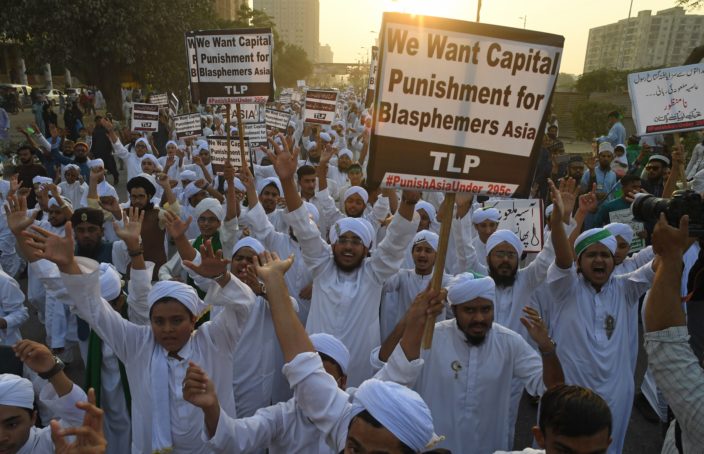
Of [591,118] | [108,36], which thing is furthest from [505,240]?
[591,118]

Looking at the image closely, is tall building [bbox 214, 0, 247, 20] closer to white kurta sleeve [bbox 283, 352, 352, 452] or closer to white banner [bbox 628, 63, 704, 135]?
white banner [bbox 628, 63, 704, 135]

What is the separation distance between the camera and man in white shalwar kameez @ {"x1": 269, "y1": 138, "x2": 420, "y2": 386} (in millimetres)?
3469

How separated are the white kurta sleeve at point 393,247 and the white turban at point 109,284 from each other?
5.39 ft

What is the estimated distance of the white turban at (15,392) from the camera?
2367mm

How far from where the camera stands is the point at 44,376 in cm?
251

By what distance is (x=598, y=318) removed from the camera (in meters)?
3.40

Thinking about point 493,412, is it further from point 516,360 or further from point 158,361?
point 158,361

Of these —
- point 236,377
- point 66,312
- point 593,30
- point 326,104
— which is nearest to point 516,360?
point 236,377

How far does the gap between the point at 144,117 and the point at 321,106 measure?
3.75m

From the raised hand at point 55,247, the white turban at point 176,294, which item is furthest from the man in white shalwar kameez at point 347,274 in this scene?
the raised hand at point 55,247

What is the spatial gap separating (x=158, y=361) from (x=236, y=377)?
90 cm

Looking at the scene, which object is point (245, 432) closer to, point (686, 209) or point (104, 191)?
point (686, 209)

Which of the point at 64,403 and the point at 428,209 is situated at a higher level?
the point at 428,209

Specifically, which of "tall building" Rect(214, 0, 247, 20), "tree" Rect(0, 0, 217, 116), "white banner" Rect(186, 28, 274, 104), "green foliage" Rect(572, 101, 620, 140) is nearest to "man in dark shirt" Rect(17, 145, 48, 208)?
"white banner" Rect(186, 28, 274, 104)
